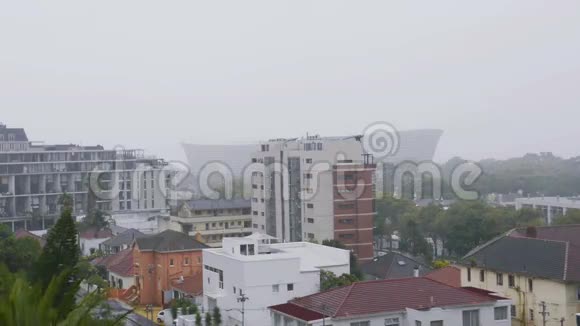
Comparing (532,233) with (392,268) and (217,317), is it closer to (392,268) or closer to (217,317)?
(392,268)

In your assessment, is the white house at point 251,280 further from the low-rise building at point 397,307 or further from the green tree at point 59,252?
the green tree at point 59,252

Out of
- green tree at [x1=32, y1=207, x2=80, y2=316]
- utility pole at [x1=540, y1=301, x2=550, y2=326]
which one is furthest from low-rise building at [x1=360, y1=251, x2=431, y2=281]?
green tree at [x1=32, y1=207, x2=80, y2=316]

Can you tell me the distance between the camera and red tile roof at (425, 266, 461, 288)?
10.6 metres

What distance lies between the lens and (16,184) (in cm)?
2427

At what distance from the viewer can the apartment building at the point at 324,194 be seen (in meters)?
16.6

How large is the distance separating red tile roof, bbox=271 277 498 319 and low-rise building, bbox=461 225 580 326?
0.95 m

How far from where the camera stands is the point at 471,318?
7539mm

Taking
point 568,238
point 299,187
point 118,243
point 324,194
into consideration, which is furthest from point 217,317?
point 299,187

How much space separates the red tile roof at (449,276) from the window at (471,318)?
A: 2.90 m

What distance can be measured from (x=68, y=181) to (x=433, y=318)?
20105 millimetres

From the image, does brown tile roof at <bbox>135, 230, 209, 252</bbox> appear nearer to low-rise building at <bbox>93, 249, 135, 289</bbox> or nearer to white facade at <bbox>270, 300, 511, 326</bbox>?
low-rise building at <bbox>93, 249, 135, 289</bbox>

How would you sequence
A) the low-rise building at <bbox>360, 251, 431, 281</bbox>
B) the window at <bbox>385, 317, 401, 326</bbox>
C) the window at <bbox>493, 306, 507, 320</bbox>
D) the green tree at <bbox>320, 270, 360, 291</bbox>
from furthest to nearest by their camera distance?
the low-rise building at <bbox>360, 251, 431, 281</bbox> → the green tree at <bbox>320, 270, 360, 291</bbox> → the window at <bbox>493, 306, 507, 320</bbox> → the window at <bbox>385, 317, 401, 326</bbox>

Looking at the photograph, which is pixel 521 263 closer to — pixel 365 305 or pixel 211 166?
pixel 365 305

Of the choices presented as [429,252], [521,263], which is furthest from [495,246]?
[429,252]
